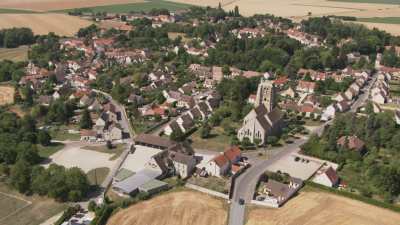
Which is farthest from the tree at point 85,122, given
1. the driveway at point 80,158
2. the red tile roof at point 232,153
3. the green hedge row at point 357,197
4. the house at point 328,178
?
the house at point 328,178

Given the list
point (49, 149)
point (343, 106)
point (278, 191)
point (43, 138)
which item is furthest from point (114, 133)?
point (343, 106)

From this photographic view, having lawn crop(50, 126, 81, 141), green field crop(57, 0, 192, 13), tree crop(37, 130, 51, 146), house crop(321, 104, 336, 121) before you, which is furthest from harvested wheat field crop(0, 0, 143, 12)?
house crop(321, 104, 336, 121)

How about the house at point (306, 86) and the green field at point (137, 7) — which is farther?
the green field at point (137, 7)

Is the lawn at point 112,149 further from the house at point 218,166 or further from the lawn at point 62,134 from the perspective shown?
the house at point 218,166

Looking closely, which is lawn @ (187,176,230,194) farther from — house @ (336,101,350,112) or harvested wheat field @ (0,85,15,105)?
harvested wheat field @ (0,85,15,105)

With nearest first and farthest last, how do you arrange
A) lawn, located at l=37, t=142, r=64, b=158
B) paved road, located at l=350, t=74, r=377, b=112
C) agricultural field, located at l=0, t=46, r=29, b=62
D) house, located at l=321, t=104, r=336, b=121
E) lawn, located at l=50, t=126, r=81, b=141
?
lawn, located at l=37, t=142, r=64, b=158 < lawn, located at l=50, t=126, r=81, b=141 < house, located at l=321, t=104, r=336, b=121 < paved road, located at l=350, t=74, r=377, b=112 < agricultural field, located at l=0, t=46, r=29, b=62

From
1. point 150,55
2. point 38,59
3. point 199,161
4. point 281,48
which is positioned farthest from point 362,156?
point 38,59
